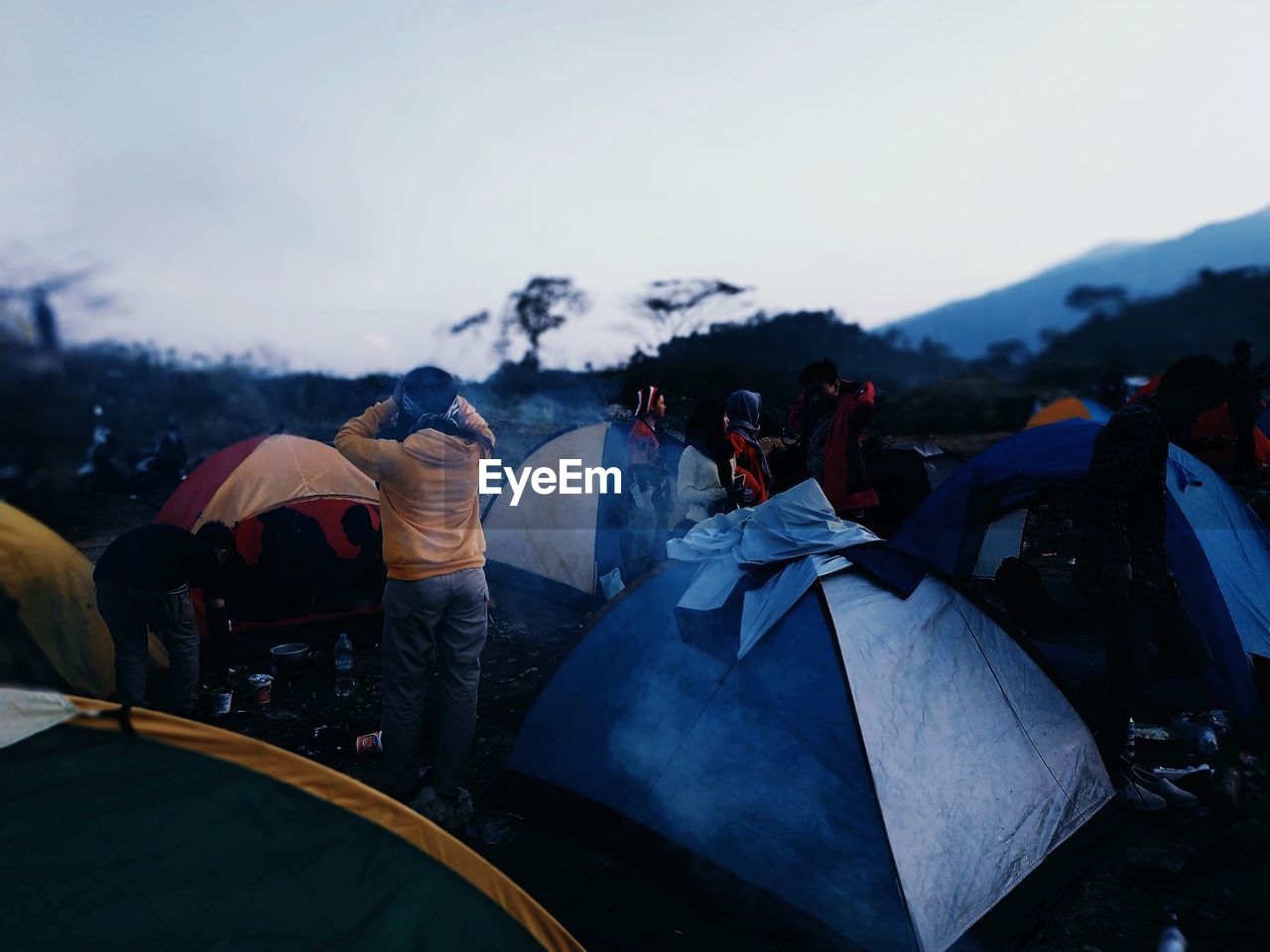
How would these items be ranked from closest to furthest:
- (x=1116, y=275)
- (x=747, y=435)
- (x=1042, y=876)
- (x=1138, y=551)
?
(x=1116, y=275), (x=1042, y=876), (x=1138, y=551), (x=747, y=435)

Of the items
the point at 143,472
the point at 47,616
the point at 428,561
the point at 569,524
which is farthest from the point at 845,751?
the point at 143,472

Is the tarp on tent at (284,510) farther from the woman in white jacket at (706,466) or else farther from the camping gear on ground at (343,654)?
the woman in white jacket at (706,466)

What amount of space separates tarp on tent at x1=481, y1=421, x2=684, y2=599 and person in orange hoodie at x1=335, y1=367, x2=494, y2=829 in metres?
2.66

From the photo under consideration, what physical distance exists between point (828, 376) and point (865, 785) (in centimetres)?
289

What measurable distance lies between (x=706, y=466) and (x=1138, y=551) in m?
2.40

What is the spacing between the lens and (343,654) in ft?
17.2

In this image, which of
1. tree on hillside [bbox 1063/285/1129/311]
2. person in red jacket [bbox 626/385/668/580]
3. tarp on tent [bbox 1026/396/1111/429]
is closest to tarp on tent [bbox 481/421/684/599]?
person in red jacket [bbox 626/385/668/580]

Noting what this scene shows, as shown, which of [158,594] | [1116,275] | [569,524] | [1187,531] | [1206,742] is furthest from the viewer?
[569,524]

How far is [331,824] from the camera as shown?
6.14ft

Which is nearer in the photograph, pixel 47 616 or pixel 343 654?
pixel 47 616

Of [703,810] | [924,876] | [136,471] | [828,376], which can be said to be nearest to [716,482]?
[828,376]

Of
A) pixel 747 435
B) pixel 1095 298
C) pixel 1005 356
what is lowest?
pixel 747 435

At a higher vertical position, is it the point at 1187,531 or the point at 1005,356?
the point at 1005,356

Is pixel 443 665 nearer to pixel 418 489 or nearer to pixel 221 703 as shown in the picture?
Answer: pixel 418 489
